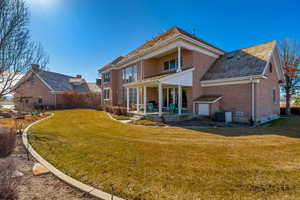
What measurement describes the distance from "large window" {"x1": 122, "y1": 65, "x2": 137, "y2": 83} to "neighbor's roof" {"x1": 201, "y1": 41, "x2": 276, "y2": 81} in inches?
343

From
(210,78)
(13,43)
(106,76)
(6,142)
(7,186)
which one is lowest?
(6,142)

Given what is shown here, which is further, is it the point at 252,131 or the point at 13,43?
the point at 252,131

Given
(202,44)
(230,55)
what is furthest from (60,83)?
(230,55)

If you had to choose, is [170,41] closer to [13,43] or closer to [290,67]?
[13,43]

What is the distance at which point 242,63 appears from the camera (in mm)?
12414

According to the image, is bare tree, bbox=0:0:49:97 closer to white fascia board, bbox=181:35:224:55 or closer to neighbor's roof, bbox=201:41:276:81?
white fascia board, bbox=181:35:224:55

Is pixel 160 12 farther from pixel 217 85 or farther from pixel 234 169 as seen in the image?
pixel 234 169

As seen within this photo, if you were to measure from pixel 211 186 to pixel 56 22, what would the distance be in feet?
41.4

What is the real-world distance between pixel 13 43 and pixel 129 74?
13.1 m

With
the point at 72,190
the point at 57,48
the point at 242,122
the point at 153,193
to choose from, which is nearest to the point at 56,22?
the point at 57,48

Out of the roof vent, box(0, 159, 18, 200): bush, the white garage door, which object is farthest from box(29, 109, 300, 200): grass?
the roof vent

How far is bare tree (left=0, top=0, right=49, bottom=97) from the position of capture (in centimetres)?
640

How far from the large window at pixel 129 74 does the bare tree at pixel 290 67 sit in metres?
21.7

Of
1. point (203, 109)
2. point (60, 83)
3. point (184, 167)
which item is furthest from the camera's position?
point (60, 83)
